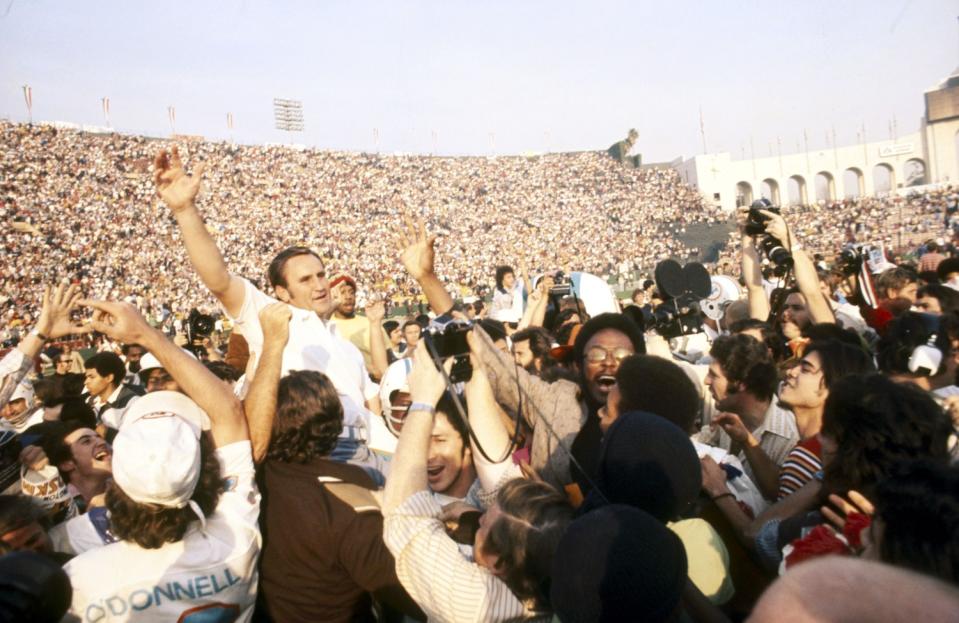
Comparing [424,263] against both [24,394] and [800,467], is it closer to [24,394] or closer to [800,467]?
[800,467]

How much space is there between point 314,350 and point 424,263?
29.3 inches

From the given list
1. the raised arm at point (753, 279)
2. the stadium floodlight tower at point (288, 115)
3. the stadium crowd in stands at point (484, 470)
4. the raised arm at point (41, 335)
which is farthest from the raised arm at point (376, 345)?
the stadium floodlight tower at point (288, 115)

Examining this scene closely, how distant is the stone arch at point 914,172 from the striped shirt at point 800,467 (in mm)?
75367

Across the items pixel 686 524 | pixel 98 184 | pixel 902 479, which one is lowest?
pixel 686 524

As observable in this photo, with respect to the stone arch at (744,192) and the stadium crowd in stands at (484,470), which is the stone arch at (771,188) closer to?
the stone arch at (744,192)

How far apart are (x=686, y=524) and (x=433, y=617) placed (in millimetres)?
785

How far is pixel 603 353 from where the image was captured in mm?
3191

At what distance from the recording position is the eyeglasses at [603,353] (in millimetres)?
3177

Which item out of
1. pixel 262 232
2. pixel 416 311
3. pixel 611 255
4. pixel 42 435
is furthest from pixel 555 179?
pixel 42 435

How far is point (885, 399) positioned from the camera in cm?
200

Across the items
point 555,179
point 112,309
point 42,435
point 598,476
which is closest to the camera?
point 598,476

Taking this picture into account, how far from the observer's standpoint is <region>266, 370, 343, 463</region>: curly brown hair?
2.46 metres

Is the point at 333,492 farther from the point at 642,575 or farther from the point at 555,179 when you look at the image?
the point at 555,179

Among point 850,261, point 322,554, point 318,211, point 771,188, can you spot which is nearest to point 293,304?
point 322,554
